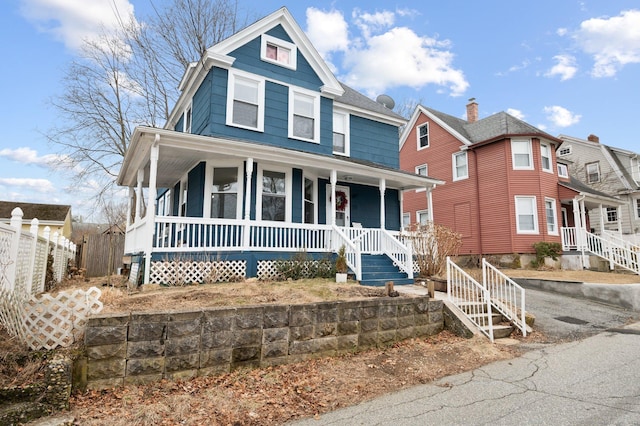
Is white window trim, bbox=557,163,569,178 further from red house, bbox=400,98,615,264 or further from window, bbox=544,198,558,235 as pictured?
window, bbox=544,198,558,235

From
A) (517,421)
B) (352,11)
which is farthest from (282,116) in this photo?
(517,421)

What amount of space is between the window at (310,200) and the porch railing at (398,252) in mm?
2664

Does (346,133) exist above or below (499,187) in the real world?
above

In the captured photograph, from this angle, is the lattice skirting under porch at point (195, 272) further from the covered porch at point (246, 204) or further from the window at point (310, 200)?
the window at point (310, 200)

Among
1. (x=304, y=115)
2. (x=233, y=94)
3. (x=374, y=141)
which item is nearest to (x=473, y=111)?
(x=374, y=141)

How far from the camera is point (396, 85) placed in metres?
32.3

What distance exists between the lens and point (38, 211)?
24.4 metres

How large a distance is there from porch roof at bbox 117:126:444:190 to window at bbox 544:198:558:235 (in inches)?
324

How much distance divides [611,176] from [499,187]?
603 inches

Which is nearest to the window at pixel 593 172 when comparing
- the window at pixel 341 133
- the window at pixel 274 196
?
the window at pixel 341 133

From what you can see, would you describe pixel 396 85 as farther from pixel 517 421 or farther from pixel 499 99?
pixel 517 421

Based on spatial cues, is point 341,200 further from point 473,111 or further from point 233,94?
point 473,111

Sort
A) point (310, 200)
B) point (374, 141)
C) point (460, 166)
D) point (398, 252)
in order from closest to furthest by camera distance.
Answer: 1. point (398, 252)
2. point (310, 200)
3. point (374, 141)
4. point (460, 166)

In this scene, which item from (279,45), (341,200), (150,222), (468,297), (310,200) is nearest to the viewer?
(468,297)
